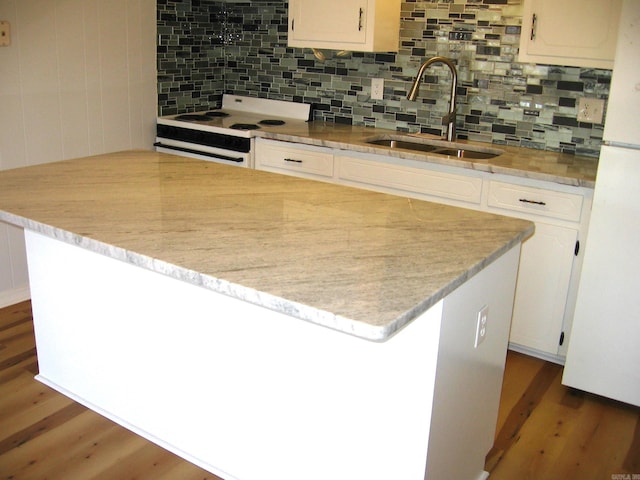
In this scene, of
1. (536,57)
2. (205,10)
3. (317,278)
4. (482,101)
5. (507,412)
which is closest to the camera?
(317,278)

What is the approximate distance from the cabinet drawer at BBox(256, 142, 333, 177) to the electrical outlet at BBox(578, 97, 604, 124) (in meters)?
1.30

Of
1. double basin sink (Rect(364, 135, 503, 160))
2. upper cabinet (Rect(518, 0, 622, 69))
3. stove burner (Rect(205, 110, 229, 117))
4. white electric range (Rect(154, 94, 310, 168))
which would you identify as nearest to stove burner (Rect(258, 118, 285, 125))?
white electric range (Rect(154, 94, 310, 168))

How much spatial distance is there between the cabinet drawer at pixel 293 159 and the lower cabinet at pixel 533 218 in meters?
0.27

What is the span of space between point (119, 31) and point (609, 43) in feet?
8.54

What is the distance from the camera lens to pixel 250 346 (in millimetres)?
1915

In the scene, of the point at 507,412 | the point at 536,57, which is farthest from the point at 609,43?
the point at 507,412

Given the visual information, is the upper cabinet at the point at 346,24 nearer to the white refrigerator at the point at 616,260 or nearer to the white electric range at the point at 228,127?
the white electric range at the point at 228,127

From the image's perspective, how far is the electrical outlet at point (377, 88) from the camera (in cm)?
390

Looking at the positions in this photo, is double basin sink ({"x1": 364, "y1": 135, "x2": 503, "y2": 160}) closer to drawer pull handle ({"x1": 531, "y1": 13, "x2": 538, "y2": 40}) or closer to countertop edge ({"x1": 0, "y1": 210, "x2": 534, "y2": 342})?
drawer pull handle ({"x1": 531, "y1": 13, "x2": 538, "y2": 40})

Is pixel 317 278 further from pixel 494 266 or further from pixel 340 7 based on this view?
pixel 340 7

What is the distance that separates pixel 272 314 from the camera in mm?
1825

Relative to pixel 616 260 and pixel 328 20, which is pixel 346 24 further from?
pixel 616 260

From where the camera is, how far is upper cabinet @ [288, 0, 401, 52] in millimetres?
3484

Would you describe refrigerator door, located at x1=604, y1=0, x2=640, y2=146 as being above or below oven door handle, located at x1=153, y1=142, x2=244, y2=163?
above
